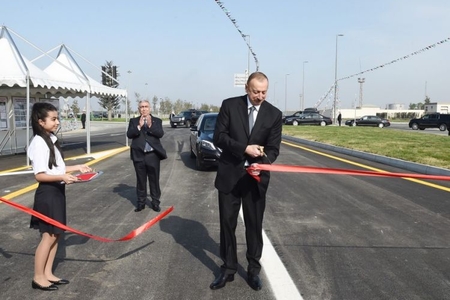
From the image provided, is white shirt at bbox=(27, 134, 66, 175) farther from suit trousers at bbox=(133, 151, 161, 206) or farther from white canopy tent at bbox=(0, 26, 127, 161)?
white canopy tent at bbox=(0, 26, 127, 161)

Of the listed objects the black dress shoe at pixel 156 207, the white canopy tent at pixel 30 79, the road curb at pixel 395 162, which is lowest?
the black dress shoe at pixel 156 207

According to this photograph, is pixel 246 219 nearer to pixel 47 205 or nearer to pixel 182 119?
pixel 47 205

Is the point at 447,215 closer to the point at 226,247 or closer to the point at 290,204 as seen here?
the point at 290,204

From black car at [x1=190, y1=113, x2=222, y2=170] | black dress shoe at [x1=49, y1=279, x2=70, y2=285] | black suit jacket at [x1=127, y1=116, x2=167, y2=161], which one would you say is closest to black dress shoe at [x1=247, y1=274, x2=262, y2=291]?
black dress shoe at [x1=49, y1=279, x2=70, y2=285]

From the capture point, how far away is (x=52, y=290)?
3.43 m

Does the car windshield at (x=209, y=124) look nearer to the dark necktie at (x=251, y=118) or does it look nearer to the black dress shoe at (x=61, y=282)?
the dark necktie at (x=251, y=118)

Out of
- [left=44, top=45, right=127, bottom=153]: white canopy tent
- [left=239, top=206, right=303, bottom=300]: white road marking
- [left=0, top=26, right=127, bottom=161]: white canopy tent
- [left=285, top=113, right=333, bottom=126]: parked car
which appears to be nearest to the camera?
[left=239, top=206, right=303, bottom=300]: white road marking

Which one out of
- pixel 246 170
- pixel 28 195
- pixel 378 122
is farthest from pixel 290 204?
pixel 378 122

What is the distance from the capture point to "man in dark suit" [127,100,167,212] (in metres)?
6.36

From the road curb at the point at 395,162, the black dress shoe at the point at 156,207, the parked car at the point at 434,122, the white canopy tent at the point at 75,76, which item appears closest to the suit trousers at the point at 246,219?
the black dress shoe at the point at 156,207

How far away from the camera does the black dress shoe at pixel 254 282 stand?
11.4 ft

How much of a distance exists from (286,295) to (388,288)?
950 mm

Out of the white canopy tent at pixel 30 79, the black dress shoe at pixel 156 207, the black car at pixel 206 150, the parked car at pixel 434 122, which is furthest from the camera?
the parked car at pixel 434 122

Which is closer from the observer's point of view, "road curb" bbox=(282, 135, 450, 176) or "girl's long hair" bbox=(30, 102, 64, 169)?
"girl's long hair" bbox=(30, 102, 64, 169)
